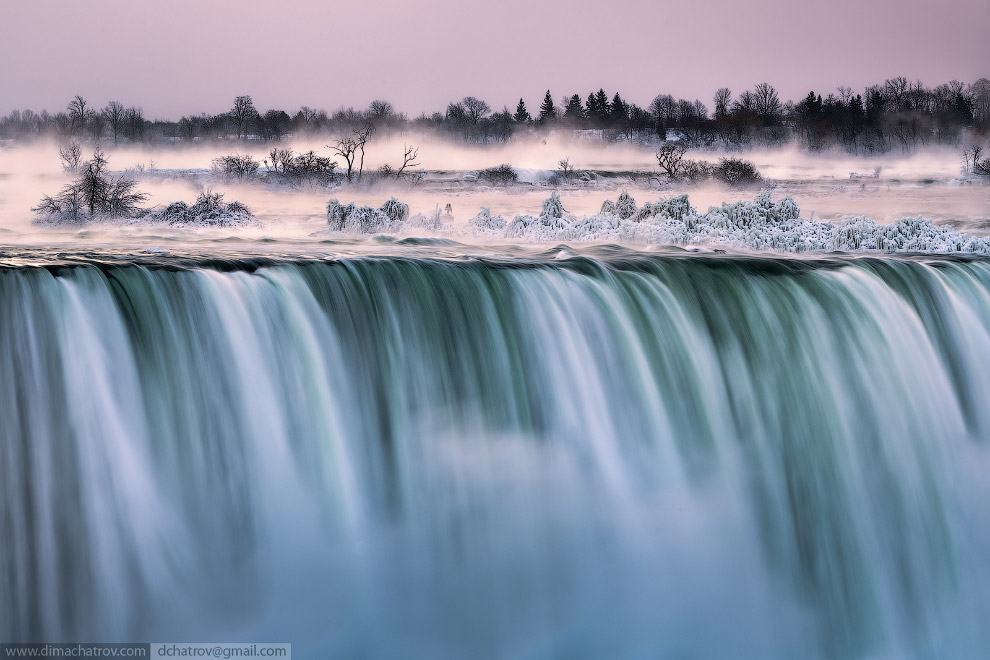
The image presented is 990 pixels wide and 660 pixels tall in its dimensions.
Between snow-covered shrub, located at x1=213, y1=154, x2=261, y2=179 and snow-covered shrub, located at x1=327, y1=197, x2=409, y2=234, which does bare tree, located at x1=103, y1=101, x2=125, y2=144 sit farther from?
snow-covered shrub, located at x1=327, y1=197, x2=409, y2=234

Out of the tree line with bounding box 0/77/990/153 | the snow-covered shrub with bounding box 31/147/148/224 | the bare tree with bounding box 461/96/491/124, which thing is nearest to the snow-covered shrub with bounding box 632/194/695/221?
the tree line with bounding box 0/77/990/153

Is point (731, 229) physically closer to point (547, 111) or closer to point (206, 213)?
point (547, 111)

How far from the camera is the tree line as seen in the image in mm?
9469

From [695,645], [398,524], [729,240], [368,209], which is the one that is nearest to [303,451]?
[398,524]

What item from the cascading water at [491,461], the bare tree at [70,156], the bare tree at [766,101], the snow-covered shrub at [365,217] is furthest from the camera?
the bare tree at [766,101]

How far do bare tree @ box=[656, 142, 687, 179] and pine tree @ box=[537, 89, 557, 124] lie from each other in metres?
1.33

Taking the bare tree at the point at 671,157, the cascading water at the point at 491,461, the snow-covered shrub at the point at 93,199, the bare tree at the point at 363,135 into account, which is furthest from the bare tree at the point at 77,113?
the bare tree at the point at 671,157

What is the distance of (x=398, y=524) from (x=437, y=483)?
281 mm

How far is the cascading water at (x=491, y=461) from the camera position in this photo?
3.91 metres

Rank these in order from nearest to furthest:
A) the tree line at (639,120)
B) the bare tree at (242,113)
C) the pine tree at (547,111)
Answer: the tree line at (639,120) → the bare tree at (242,113) → the pine tree at (547,111)

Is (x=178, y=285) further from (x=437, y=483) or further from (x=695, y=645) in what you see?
(x=695, y=645)

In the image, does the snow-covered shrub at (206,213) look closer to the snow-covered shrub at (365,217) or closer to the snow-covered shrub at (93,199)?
the snow-covered shrub at (93,199)

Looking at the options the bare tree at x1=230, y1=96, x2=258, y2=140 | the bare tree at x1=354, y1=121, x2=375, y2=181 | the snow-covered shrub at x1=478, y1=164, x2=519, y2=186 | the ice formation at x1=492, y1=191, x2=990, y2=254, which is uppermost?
the bare tree at x1=230, y1=96, x2=258, y2=140

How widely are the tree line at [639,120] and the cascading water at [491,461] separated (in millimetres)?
5325
